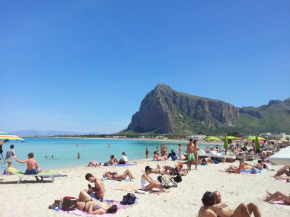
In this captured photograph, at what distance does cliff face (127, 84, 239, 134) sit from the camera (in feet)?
475

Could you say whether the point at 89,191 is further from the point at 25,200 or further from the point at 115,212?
the point at 25,200

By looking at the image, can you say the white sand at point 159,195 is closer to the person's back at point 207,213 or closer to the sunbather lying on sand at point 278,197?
A: the sunbather lying on sand at point 278,197

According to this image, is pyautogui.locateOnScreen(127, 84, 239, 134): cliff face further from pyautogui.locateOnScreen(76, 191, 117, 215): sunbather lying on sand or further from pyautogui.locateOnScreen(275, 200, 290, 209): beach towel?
pyautogui.locateOnScreen(76, 191, 117, 215): sunbather lying on sand

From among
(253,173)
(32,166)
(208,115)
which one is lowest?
(253,173)

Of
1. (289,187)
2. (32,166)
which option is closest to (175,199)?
(289,187)

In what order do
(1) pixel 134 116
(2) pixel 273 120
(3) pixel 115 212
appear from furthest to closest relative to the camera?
(1) pixel 134 116
(2) pixel 273 120
(3) pixel 115 212

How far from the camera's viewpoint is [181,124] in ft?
472

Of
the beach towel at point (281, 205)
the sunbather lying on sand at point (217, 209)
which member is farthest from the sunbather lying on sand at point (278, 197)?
the sunbather lying on sand at point (217, 209)

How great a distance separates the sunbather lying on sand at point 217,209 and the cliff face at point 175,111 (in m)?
134

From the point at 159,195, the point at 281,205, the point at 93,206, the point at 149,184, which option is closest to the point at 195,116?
the point at 149,184

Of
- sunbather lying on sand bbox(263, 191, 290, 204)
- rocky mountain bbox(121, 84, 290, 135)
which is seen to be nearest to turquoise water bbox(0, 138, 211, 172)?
sunbather lying on sand bbox(263, 191, 290, 204)

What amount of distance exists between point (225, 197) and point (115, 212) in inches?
142

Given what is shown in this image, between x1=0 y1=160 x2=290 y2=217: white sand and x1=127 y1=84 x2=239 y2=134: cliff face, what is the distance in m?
129

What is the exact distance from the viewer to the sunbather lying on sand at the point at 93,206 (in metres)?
5.84
